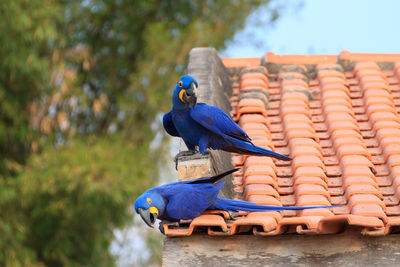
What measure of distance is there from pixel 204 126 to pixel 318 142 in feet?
3.27

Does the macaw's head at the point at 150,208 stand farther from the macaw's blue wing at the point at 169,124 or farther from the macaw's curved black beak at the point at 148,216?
the macaw's blue wing at the point at 169,124

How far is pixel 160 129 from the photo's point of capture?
34.1 feet

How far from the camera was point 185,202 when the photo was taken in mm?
3207

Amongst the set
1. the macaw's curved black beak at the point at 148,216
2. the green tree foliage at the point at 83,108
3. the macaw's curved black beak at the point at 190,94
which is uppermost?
the green tree foliage at the point at 83,108

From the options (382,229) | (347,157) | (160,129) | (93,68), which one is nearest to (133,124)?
(160,129)

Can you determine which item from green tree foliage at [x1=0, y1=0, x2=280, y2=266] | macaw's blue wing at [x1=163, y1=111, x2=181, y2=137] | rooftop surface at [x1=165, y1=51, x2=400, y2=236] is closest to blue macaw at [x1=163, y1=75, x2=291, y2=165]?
macaw's blue wing at [x1=163, y1=111, x2=181, y2=137]

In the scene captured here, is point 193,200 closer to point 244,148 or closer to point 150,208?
point 150,208

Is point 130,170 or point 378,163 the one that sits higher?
point 130,170

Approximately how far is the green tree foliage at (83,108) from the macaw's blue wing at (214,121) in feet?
15.8

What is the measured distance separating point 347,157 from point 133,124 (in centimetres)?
685

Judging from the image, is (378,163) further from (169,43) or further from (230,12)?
(230,12)

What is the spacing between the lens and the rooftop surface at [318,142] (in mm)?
3137

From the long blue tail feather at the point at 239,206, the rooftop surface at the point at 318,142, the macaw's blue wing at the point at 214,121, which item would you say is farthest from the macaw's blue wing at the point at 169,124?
the long blue tail feather at the point at 239,206

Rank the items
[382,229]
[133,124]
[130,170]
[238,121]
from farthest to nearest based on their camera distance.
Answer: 1. [133,124]
2. [130,170]
3. [238,121]
4. [382,229]
